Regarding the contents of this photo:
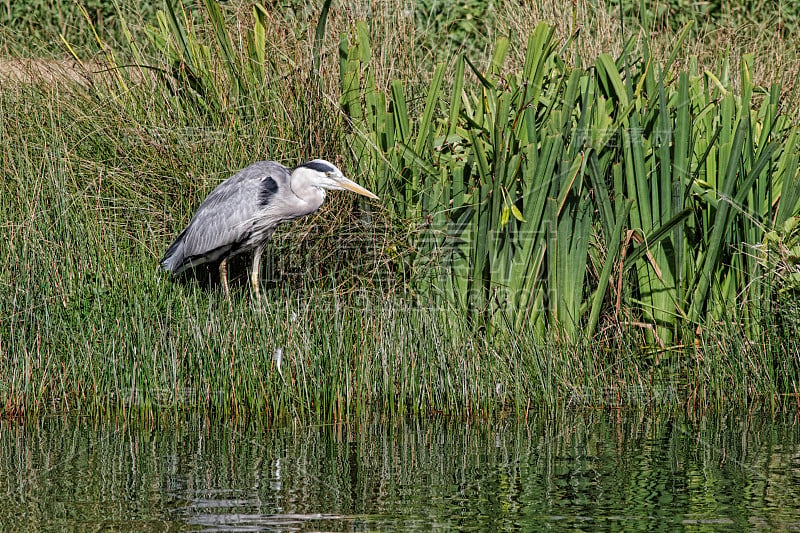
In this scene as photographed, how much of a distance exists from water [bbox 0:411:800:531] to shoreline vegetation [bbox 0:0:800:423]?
0.87ft

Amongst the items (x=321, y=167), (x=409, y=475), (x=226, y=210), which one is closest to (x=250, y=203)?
(x=226, y=210)

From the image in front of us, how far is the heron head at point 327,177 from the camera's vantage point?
5.43m

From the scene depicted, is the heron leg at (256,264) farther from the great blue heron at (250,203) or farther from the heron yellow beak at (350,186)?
the heron yellow beak at (350,186)

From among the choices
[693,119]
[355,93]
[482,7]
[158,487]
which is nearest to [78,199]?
[355,93]

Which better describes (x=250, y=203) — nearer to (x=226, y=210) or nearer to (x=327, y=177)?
(x=226, y=210)

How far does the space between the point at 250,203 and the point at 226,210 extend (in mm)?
133

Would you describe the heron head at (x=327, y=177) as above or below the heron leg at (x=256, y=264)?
above

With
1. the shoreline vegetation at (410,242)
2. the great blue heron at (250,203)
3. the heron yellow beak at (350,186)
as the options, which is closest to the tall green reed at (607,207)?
the shoreline vegetation at (410,242)

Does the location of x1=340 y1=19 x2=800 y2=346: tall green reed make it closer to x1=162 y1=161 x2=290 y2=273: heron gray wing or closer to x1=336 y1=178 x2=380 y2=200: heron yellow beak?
x1=336 y1=178 x2=380 y2=200: heron yellow beak

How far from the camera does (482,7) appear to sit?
11.7 meters

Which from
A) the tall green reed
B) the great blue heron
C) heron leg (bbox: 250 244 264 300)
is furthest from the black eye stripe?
heron leg (bbox: 250 244 264 300)

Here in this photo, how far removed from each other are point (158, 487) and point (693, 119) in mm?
3285

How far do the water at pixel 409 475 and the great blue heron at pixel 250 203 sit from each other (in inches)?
49.8

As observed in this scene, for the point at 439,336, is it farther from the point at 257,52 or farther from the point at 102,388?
the point at 257,52
